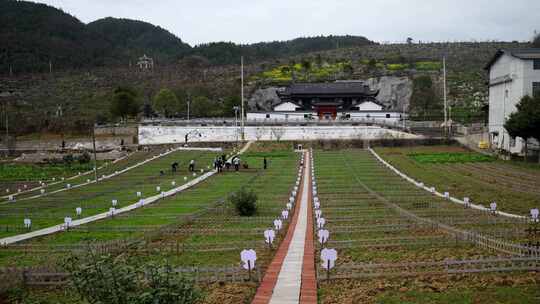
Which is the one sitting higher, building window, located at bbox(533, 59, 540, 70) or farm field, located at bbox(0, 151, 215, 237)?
building window, located at bbox(533, 59, 540, 70)

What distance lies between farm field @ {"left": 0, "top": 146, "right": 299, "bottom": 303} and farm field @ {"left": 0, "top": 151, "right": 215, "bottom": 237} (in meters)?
3.10

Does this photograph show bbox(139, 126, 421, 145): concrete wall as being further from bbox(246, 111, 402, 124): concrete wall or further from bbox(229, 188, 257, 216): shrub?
bbox(229, 188, 257, 216): shrub

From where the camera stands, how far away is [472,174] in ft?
135

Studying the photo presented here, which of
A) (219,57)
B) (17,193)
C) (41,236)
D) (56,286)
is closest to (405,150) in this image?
(17,193)

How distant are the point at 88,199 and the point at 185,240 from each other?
16.3 metres

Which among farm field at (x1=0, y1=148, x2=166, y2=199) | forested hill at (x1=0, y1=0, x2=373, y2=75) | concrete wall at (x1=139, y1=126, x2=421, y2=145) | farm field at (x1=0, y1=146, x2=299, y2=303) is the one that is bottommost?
farm field at (x1=0, y1=148, x2=166, y2=199)

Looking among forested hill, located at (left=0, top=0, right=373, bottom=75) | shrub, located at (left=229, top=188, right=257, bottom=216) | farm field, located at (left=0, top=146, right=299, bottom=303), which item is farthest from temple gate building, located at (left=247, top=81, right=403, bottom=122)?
forested hill, located at (left=0, top=0, right=373, bottom=75)

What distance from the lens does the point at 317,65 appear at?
132 meters

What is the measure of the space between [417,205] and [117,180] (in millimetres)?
27509

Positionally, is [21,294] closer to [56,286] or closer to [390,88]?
[56,286]

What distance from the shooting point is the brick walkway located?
13.2 m

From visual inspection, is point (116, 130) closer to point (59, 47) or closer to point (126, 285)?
point (126, 285)

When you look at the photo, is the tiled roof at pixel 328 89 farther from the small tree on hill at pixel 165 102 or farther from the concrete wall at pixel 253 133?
the small tree on hill at pixel 165 102

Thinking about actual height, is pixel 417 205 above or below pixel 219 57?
below
